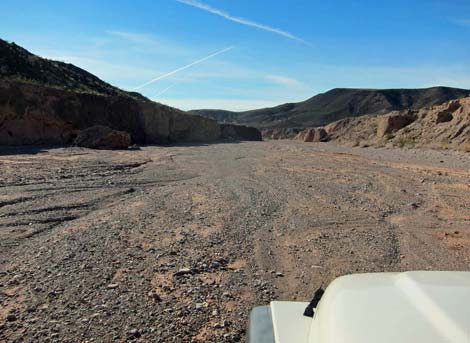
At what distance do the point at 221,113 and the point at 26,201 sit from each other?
10317cm

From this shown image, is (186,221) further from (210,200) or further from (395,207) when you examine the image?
(395,207)

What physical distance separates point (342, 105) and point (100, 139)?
7661 centimetres

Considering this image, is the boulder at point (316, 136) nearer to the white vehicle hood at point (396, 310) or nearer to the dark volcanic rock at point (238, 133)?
the dark volcanic rock at point (238, 133)

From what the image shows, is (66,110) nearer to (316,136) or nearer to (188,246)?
(188,246)

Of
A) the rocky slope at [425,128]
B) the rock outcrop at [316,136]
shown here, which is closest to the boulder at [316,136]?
the rock outcrop at [316,136]

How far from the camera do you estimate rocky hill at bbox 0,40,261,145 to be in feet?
91.1

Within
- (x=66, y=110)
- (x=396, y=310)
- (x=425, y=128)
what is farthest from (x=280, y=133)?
(x=396, y=310)

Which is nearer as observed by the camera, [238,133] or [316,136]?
[316,136]

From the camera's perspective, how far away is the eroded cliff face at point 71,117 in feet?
90.2

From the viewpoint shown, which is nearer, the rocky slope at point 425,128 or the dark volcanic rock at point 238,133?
the rocky slope at point 425,128

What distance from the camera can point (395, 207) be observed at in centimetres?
918

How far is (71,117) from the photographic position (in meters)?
30.8

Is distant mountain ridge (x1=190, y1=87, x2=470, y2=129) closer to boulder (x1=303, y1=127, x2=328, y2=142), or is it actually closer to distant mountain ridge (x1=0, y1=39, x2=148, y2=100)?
boulder (x1=303, y1=127, x2=328, y2=142)

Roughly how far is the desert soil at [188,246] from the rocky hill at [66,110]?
17.2 m
